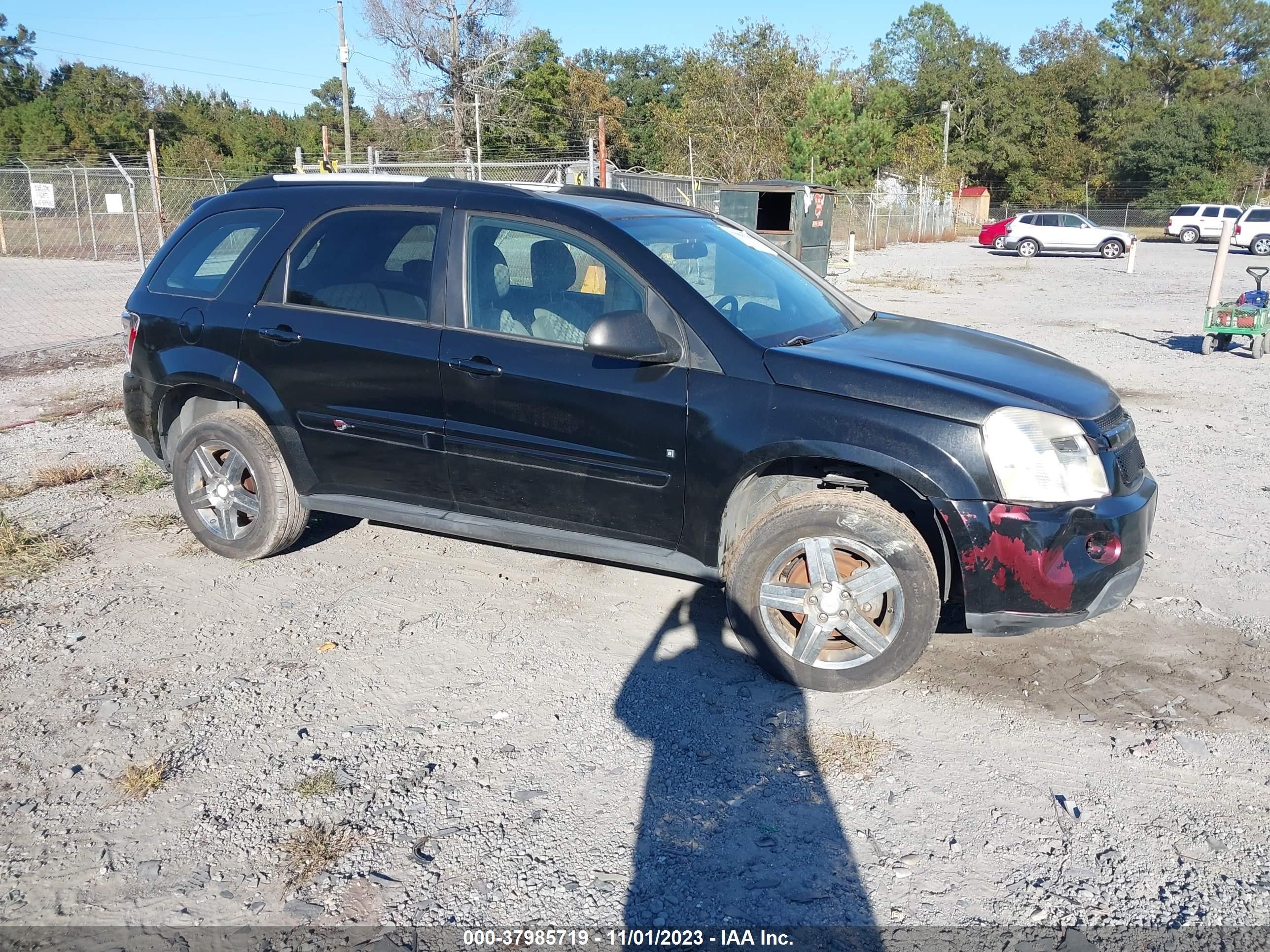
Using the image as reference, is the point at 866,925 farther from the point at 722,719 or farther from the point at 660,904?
the point at 722,719

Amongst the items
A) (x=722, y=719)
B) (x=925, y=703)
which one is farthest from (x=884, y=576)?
(x=722, y=719)

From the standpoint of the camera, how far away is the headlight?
364 centimetres

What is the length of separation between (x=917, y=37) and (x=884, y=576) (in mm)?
96392

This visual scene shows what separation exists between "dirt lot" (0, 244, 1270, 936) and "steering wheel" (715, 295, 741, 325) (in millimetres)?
1402

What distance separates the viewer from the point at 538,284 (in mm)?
4391

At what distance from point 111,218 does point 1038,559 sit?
31.8 metres

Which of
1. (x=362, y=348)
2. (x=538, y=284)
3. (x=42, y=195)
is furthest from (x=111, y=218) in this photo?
(x=538, y=284)

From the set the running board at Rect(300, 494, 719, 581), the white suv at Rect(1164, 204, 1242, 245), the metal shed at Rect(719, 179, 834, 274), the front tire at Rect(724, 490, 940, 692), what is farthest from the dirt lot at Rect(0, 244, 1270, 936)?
the white suv at Rect(1164, 204, 1242, 245)

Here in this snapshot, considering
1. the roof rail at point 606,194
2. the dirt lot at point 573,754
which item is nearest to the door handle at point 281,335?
the dirt lot at point 573,754

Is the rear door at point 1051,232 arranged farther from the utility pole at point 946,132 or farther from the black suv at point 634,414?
the black suv at point 634,414

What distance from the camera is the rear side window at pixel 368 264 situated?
15.0ft

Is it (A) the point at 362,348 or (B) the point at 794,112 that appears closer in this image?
(A) the point at 362,348

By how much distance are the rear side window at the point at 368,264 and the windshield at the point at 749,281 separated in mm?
949

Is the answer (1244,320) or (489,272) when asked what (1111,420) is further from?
(1244,320)
